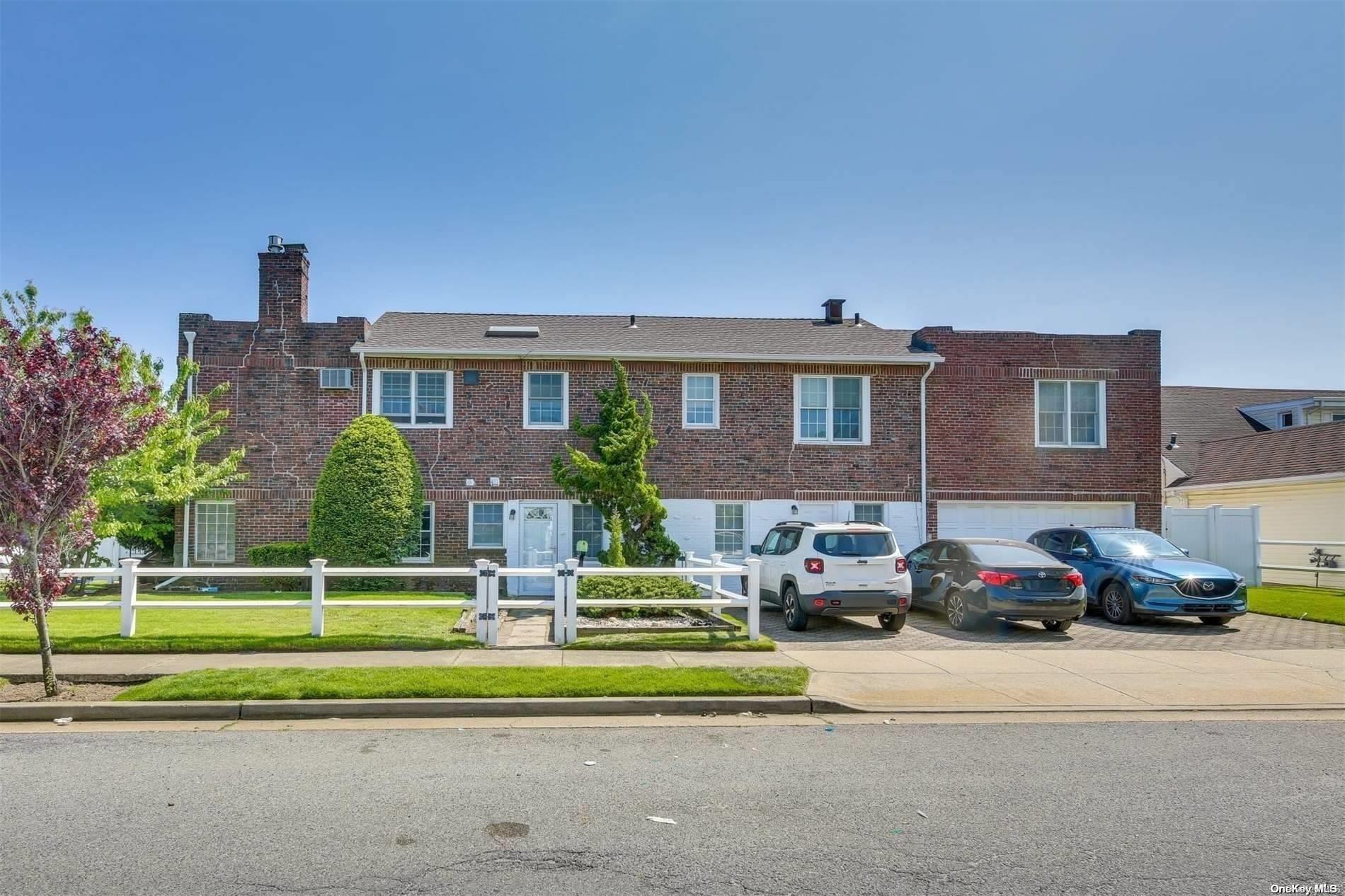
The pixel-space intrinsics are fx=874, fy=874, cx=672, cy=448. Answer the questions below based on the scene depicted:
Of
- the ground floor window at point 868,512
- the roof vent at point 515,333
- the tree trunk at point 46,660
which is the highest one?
Result: the roof vent at point 515,333

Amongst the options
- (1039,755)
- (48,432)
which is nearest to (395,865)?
(1039,755)

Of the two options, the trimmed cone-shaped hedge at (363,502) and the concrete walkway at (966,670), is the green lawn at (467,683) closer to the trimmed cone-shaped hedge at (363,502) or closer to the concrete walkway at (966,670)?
the concrete walkway at (966,670)

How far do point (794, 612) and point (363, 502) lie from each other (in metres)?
9.65

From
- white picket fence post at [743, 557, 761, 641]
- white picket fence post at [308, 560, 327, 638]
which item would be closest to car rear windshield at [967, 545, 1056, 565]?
white picket fence post at [743, 557, 761, 641]

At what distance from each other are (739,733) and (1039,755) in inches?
101

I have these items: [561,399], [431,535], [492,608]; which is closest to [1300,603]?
[561,399]

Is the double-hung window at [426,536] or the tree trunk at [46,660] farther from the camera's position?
the double-hung window at [426,536]

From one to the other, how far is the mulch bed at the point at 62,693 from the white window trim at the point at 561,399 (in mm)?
11591

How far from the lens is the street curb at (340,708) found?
336 inches

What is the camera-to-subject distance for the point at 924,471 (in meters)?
21.1

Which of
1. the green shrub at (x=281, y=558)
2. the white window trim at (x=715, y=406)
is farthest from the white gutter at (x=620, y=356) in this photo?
the green shrub at (x=281, y=558)

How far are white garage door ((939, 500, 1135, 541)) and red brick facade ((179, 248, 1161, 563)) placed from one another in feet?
0.80

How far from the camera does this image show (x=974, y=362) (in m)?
21.5

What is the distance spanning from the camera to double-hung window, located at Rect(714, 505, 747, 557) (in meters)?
20.6
